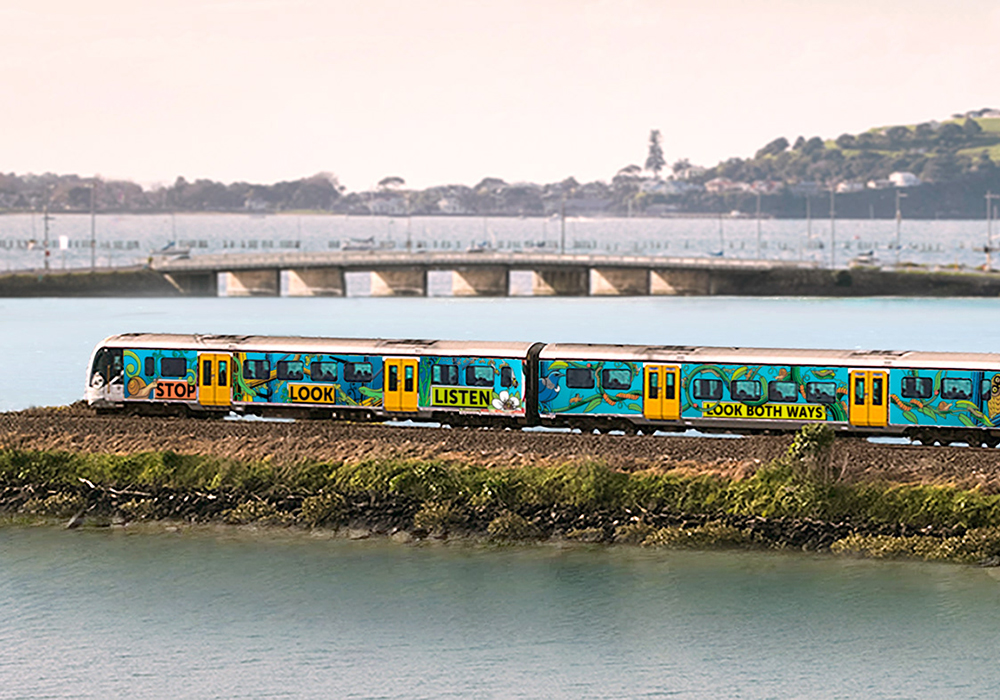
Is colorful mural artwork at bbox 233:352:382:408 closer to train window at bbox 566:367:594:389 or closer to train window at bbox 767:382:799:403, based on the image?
train window at bbox 566:367:594:389

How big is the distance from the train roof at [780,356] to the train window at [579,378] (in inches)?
17.7

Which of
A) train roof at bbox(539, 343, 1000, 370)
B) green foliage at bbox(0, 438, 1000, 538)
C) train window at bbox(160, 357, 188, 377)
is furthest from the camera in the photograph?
train window at bbox(160, 357, 188, 377)

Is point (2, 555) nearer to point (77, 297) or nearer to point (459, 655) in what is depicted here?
point (459, 655)

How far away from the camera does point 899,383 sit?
55.6 metres

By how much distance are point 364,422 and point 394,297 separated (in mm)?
133775

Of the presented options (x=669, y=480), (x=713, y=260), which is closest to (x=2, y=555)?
(x=669, y=480)

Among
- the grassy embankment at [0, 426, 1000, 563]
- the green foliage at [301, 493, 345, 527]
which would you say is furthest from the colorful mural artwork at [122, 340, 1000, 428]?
the green foliage at [301, 493, 345, 527]

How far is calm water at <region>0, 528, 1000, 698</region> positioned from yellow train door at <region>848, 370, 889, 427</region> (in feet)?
28.8

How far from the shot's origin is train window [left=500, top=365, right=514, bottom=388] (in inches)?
2311

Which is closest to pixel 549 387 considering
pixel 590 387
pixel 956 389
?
pixel 590 387

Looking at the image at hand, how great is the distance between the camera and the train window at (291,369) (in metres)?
61.0

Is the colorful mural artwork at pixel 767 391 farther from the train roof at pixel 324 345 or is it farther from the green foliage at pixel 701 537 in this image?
the green foliage at pixel 701 537

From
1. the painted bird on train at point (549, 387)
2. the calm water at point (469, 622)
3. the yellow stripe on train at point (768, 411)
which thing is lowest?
the calm water at point (469, 622)

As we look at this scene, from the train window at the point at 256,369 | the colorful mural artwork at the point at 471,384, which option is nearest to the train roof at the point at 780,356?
the colorful mural artwork at the point at 471,384
